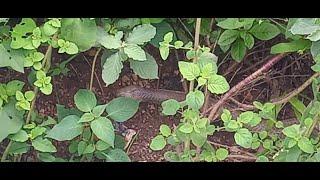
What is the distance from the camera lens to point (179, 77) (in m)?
1.59

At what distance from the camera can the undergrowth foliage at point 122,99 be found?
1.17m

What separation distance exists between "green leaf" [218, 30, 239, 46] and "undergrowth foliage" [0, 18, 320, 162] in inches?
0.5

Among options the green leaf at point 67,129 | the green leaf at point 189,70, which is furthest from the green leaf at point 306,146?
the green leaf at point 67,129

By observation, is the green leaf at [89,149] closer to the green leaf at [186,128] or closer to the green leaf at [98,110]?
the green leaf at [98,110]

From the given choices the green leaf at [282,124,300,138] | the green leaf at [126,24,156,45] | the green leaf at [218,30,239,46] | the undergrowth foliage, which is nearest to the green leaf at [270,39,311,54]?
the undergrowth foliage

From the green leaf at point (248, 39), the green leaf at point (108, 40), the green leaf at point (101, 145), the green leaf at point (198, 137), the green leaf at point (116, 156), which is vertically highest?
the green leaf at point (108, 40)

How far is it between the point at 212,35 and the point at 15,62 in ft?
1.66

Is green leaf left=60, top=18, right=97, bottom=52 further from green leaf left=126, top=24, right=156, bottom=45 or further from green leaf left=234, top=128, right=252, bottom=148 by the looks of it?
green leaf left=234, top=128, right=252, bottom=148

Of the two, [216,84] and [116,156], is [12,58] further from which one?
[216,84]

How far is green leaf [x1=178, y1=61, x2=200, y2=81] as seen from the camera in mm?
1149

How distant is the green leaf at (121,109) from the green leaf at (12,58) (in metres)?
0.21
